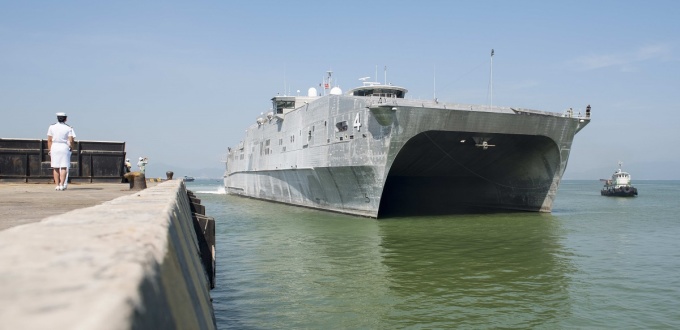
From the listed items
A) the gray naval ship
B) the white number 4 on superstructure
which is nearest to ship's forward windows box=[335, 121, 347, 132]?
the gray naval ship

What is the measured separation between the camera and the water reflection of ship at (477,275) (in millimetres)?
9484

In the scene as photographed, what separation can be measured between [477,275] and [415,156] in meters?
16.6

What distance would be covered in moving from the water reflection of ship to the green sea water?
0.09 feet

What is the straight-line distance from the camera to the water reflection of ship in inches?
373

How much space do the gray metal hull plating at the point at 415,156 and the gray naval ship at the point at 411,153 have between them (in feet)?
0.19

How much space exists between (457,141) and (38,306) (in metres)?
27.5

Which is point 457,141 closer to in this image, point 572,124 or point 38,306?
point 572,124

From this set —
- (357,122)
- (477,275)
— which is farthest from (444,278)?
(357,122)

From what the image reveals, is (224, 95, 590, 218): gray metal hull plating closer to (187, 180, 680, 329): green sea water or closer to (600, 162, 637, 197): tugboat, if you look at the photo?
(187, 180, 680, 329): green sea water

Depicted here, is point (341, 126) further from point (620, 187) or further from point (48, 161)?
point (620, 187)

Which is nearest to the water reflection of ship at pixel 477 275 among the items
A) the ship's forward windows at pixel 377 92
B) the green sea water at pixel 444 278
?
the green sea water at pixel 444 278

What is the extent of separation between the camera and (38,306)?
43.7 inches

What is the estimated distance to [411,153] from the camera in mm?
28547

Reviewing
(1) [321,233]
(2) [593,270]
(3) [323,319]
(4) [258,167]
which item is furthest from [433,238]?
(4) [258,167]
